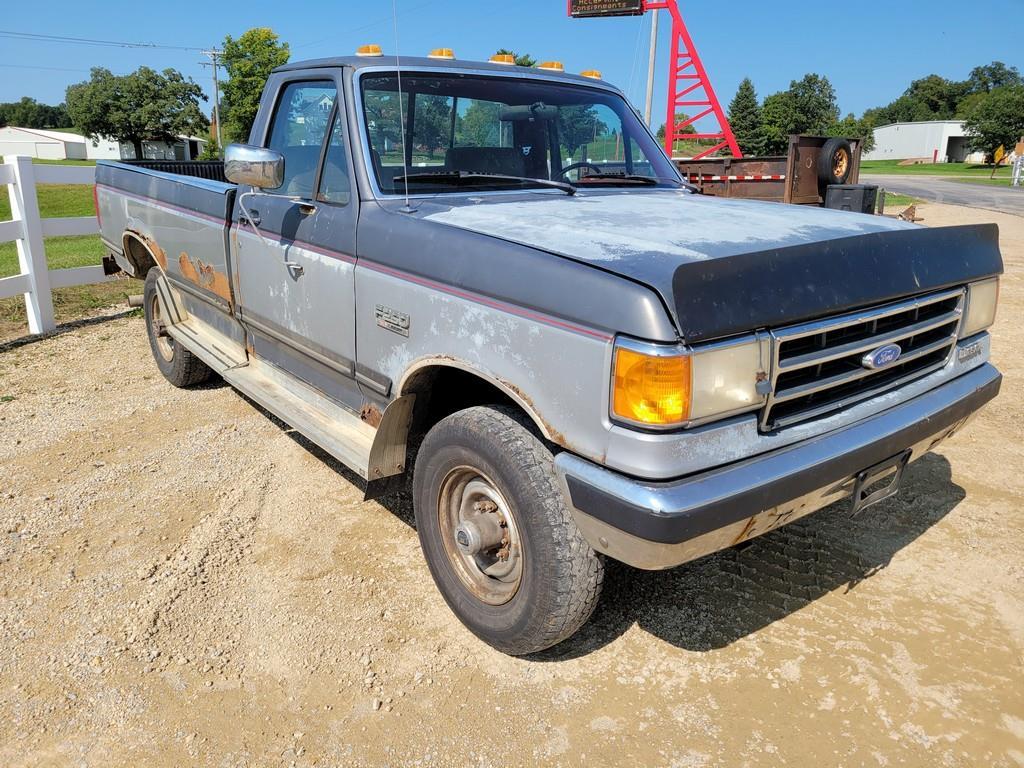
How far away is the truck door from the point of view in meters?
3.25

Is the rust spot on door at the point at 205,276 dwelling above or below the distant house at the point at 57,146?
below

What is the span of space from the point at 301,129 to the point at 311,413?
1.41 metres

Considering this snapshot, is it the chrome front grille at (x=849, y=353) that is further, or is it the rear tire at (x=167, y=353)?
the rear tire at (x=167, y=353)

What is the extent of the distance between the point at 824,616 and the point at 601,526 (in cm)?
135

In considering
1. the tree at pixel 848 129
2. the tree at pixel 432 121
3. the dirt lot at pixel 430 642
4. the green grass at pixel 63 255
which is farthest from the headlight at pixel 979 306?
the tree at pixel 848 129

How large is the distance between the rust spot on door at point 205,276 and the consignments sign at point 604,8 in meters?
21.8

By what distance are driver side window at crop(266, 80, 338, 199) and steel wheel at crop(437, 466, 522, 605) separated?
160 centimetres

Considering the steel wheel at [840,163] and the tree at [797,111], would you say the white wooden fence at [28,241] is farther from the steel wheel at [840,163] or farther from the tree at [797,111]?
the tree at [797,111]

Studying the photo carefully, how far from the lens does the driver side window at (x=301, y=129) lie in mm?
3541

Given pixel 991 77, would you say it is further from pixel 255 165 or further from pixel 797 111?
pixel 255 165

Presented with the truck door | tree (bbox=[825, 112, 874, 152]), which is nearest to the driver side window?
the truck door

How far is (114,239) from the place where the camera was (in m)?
6.00

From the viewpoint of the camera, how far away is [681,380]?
205 cm

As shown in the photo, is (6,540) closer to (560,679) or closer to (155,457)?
→ (155,457)
